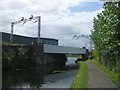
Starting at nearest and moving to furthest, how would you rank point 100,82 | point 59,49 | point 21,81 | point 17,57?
point 100,82, point 21,81, point 17,57, point 59,49

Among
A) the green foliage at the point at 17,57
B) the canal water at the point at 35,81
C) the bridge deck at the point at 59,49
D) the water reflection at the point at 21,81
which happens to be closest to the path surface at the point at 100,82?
the canal water at the point at 35,81

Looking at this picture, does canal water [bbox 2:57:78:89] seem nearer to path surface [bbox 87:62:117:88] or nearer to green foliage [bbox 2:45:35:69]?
path surface [bbox 87:62:117:88]

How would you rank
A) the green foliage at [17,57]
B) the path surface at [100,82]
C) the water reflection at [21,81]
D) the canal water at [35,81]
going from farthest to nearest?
the green foliage at [17,57]
the water reflection at [21,81]
the canal water at [35,81]
the path surface at [100,82]

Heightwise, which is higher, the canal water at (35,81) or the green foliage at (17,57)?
the green foliage at (17,57)

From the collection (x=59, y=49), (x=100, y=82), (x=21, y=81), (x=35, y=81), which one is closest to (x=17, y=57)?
(x=59, y=49)

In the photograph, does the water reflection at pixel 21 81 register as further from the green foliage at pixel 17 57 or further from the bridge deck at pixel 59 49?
the bridge deck at pixel 59 49

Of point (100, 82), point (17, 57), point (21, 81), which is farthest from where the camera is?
point (17, 57)

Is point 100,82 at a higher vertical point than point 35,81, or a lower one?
higher

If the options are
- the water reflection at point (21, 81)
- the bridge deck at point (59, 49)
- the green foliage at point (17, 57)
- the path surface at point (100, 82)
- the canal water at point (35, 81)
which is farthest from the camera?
the bridge deck at point (59, 49)

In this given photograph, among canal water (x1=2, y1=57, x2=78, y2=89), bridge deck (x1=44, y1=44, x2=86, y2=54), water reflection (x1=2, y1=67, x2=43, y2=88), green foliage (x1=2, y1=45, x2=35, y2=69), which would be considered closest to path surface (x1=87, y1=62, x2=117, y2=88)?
canal water (x1=2, y1=57, x2=78, y2=89)

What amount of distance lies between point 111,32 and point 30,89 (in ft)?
34.1

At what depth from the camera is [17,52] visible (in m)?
60.0

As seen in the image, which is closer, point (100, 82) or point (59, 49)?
point (100, 82)

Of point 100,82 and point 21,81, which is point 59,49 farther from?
point 100,82
